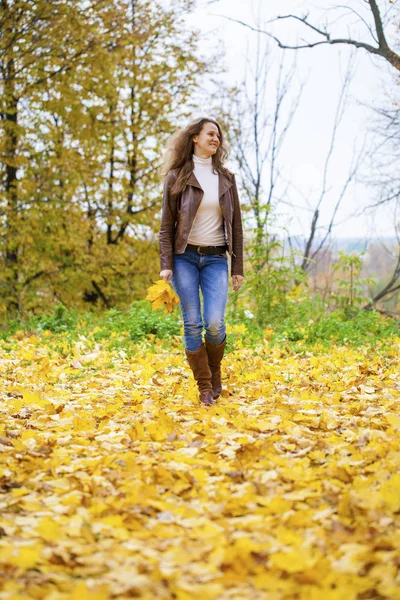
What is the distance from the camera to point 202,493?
2.73 m

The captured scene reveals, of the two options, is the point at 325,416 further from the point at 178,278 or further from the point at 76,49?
the point at 76,49

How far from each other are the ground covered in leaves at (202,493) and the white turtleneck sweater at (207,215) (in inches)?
48.8

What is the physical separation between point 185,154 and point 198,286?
3.31 feet

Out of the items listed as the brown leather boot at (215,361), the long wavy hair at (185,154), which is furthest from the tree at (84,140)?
the brown leather boot at (215,361)

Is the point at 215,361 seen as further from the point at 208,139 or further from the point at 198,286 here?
the point at 208,139

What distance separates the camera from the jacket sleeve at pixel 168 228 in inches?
178

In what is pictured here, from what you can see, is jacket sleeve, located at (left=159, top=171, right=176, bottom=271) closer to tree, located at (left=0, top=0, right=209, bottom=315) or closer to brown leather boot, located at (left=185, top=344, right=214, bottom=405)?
brown leather boot, located at (left=185, top=344, right=214, bottom=405)

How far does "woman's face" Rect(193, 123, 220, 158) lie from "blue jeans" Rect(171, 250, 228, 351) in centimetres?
78

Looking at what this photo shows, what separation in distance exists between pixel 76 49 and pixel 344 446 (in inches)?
Result: 418

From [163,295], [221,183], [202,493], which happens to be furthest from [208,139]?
[202,493]

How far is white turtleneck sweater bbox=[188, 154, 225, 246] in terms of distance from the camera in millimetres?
4551

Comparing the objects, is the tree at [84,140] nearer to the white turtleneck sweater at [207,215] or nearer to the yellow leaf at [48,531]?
the white turtleneck sweater at [207,215]

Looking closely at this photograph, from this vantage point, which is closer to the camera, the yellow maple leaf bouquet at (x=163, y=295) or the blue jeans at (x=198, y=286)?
the blue jeans at (x=198, y=286)

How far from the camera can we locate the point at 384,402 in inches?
173
